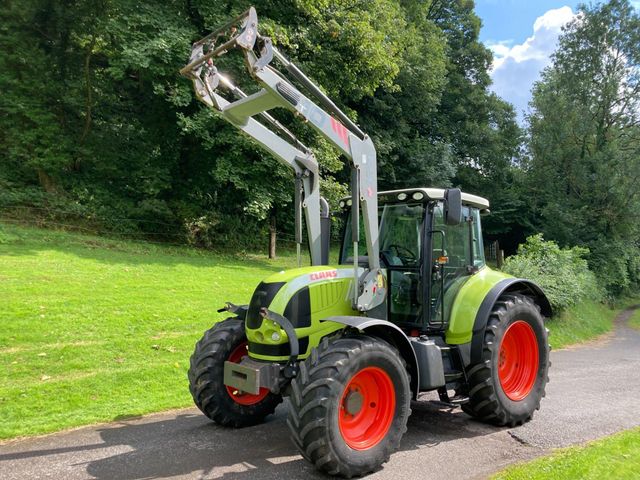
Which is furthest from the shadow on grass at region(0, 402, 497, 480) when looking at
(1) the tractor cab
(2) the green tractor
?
(1) the tractor cab

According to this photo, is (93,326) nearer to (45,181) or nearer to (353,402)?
(353,402)

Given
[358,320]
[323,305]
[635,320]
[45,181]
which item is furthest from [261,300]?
[635,320]

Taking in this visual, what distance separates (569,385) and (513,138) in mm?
25788

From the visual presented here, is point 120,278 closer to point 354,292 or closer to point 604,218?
point 354,292

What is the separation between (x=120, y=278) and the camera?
33.0 feet

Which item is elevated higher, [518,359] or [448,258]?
[448,258]

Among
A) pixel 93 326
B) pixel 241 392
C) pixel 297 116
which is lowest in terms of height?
pixel 241 392

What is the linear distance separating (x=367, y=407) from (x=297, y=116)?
2.52 metres

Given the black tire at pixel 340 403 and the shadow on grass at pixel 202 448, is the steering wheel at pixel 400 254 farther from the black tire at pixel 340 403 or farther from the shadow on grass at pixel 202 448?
the shadow on grass at pixel 202 448

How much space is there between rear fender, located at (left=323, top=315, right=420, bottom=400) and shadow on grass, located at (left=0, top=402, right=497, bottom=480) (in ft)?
2.17

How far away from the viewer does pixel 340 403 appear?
367 cm

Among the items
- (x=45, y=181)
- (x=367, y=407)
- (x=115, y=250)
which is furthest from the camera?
(x=45, y=181)

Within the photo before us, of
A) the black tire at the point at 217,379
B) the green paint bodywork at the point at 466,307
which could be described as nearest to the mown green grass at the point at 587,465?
the green paint bodywork at the point at 466,307

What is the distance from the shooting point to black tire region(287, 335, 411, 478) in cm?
348
